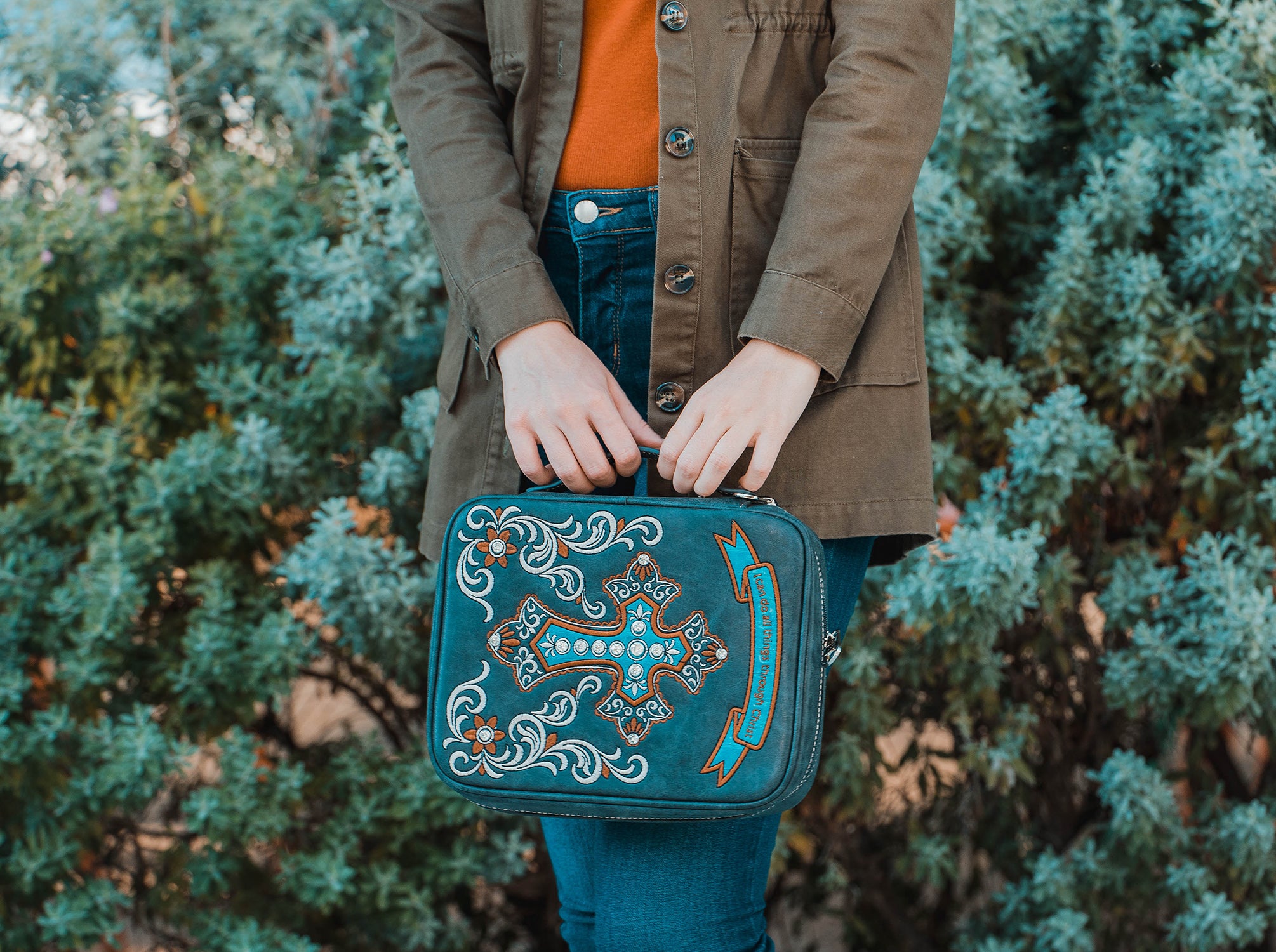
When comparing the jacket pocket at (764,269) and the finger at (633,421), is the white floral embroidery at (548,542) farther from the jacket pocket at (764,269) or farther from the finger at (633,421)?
the jacket pocket at (764,269)

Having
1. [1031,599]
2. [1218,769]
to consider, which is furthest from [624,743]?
[1218,769]

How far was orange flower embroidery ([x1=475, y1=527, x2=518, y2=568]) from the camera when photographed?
1025mm

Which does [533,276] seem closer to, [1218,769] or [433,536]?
[433,536]

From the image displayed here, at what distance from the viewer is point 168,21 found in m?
2.28

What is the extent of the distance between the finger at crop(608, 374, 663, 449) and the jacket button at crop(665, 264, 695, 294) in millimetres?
114

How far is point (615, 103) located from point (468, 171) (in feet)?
0.60

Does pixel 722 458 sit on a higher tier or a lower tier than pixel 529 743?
higher

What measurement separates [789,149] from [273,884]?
1.69 metres

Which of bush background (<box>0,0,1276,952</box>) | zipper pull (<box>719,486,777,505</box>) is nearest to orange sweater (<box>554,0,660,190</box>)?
zipper pull (<box>719,486,777,505</box>)

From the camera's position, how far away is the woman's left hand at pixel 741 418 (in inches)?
38.4

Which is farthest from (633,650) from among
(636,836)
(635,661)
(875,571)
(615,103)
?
(875,571)

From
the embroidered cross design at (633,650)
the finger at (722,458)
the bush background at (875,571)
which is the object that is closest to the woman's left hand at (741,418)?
the finger at (722,458)

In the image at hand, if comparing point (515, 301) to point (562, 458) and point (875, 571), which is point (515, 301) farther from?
point (875, 571)

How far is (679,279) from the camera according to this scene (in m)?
1.06
